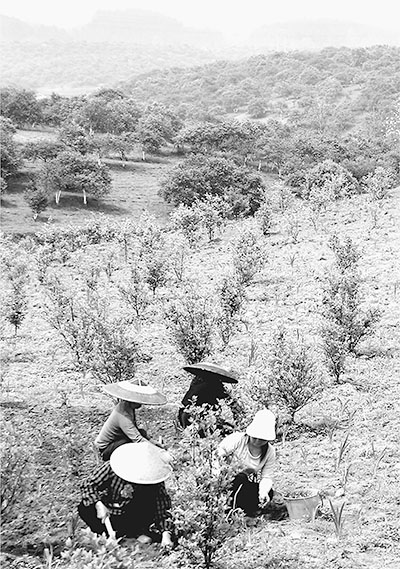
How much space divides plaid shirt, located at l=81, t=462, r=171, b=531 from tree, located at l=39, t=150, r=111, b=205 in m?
44.0

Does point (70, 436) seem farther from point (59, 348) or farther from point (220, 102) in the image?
point (220, 102)

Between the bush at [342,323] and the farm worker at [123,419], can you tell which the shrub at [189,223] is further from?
the farm worker at [123,419]

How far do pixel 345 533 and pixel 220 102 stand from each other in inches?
4327

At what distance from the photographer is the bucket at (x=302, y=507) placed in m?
4.27

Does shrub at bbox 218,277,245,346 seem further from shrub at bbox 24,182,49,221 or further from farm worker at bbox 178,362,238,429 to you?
shrub at bbox 24,182,49,221

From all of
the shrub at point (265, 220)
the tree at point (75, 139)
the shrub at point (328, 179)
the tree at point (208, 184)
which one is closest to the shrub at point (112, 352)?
the shrub at point (265, 220)

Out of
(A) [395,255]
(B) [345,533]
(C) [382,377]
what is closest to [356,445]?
(B) [345,533]

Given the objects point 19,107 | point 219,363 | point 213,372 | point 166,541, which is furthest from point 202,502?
point 19,107

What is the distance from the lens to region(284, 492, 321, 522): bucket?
4.27m

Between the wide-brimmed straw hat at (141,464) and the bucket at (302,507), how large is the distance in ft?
3.27

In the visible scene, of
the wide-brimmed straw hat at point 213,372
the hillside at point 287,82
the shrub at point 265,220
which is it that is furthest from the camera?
the hillside at point 287,82

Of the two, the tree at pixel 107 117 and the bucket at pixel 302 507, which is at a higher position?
the tree at pixel 107 117

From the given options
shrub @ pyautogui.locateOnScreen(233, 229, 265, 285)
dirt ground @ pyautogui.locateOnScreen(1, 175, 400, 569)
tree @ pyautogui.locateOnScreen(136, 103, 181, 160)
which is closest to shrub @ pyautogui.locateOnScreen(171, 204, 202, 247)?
shrub @ pyautogui.locateOnScreen(233, 229, 265, 285)

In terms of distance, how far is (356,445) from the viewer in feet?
17.8
